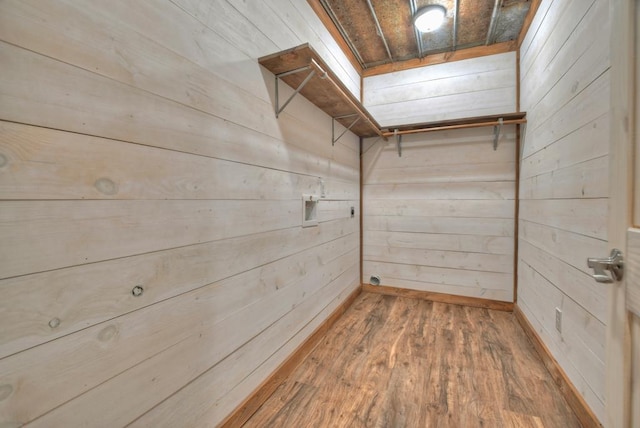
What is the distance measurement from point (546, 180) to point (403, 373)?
161 centimetres

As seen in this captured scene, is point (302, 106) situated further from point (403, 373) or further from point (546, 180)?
point (403, 373)

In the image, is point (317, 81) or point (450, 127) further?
point (450, 127)

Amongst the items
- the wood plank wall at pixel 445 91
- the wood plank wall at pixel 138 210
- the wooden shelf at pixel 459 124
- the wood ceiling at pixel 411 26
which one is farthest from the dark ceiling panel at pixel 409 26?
the wood plank wall at pixel 138 210

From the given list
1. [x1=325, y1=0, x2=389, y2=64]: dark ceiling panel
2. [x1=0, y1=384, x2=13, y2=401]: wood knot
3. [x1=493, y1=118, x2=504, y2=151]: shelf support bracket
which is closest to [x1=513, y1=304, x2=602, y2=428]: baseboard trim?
[x1=493, y1=118, x2=504, y2=151]: shelf support bracket

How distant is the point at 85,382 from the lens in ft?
2.36

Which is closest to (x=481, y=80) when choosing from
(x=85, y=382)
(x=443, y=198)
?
(x=443, y=198)

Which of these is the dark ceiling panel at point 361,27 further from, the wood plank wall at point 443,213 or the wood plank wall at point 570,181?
the wood plank wall at point 570,181

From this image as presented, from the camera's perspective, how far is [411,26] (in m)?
2.34

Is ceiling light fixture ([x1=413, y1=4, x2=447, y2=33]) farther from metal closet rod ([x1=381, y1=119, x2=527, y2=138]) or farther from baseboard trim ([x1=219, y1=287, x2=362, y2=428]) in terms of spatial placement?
baseboard trim ([x1=219, y1=287, x2=362, y2=428])

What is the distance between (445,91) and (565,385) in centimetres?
261

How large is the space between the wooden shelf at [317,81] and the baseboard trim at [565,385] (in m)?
2.12

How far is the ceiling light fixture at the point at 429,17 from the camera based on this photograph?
6.64 feet

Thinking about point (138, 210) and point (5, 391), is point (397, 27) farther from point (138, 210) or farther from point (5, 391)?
point (5, 391)

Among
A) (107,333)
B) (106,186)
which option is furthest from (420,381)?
(106,186)
